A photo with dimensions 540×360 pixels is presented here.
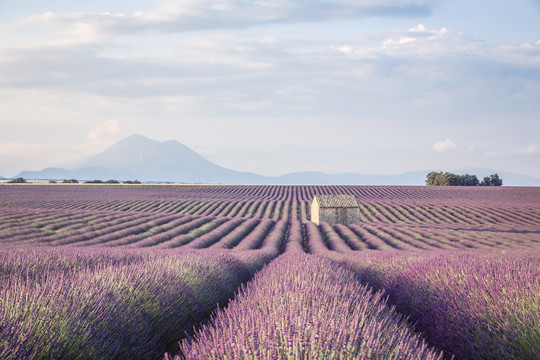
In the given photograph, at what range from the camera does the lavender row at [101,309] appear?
260cm

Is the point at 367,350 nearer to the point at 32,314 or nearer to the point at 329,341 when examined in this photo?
the point at 329,341

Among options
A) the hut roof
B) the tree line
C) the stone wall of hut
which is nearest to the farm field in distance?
the stone wall of hut

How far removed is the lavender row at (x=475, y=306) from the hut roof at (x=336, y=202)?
2494 centimetres

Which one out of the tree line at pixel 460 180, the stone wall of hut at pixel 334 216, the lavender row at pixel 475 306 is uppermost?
the tree line at pixel 460 180

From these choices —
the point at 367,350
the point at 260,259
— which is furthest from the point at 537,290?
the point at 260,259

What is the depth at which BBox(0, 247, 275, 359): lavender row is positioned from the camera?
8.52ft

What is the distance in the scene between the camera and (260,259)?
9.98m

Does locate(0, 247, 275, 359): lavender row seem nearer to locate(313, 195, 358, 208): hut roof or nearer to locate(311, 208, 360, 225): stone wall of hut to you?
locate(311, 208, 360, 225): stone wall of hut

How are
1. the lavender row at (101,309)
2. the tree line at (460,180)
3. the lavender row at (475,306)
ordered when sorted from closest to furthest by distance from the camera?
1. the lavender row at (101,309)
2. the lavender row at (475,306)
3. the tree line at (460,180)

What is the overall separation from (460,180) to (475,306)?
74.3 metres

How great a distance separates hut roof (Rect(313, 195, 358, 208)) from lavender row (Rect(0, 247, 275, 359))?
83.5ft

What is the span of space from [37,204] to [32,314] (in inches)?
1244

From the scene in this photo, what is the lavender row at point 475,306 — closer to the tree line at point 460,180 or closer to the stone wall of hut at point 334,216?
the stone wall of hut at point 334,216

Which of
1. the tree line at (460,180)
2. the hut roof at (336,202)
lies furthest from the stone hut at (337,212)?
the tree line at (460,180)
